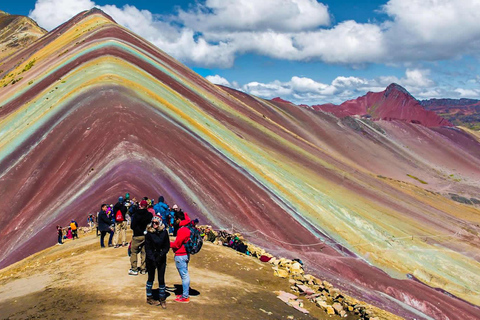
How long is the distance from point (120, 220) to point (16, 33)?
13645 cm

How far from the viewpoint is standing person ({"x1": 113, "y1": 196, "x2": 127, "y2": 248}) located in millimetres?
13812

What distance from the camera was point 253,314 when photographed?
1005 cm

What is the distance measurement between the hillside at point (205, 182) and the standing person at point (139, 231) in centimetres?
1078

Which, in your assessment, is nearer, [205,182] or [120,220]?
[120,220]

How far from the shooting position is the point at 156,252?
9172 millimetres

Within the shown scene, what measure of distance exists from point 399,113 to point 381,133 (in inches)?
2241

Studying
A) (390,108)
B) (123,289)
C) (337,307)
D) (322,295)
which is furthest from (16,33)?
(337,307)

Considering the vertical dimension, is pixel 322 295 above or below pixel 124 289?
below

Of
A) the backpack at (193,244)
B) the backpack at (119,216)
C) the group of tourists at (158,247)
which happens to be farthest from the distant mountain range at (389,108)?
the group of tourists at (158,247)

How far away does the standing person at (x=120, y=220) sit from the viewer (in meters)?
13.8

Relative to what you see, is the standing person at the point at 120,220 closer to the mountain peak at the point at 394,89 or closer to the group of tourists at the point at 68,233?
the group of tourists at the point at 68,233

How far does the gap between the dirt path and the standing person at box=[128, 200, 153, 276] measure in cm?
32

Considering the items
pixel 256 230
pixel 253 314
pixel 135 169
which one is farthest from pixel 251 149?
pixel 253 314

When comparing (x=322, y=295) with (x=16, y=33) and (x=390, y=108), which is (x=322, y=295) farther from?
(x=390, y=108)
